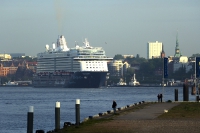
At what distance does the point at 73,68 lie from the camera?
171625 millimetres

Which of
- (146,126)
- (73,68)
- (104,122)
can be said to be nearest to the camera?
(146,126)

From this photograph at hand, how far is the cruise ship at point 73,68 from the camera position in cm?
16688

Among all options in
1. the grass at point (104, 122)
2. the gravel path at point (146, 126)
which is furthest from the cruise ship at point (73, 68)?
the gravel path at point (146, 126)

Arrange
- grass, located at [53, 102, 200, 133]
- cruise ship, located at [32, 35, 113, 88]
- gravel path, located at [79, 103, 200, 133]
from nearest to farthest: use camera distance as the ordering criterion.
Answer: gravel path, located at [79, 103, 200, 133] < grass, located at [53, 102, 200, 133] < cruise ship, located at [32, 35, 113, 88]

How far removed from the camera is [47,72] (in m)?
182

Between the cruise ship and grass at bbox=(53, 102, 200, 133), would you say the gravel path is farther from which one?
the cruise ship

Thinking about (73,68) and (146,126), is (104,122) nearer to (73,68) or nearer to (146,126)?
(146,126)

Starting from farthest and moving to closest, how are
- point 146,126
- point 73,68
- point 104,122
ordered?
point 73,68, point 104,122, point 146,126

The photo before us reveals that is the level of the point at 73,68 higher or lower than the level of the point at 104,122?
higher

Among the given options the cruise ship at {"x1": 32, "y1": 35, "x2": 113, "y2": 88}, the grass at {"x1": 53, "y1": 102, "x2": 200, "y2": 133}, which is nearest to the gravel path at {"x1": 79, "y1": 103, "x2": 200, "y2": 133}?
the grass at {"x1": 53, "y1": 102, "x2": 200, "y2": 133}

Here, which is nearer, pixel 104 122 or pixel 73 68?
pixel 104 122

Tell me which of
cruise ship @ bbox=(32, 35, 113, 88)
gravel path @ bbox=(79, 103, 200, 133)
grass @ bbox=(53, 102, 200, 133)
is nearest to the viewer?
gravel path @ bbox=(79, 103, 200, 133)

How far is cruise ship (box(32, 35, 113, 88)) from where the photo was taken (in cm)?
16688

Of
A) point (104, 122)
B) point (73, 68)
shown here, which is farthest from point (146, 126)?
point (73, 68)
